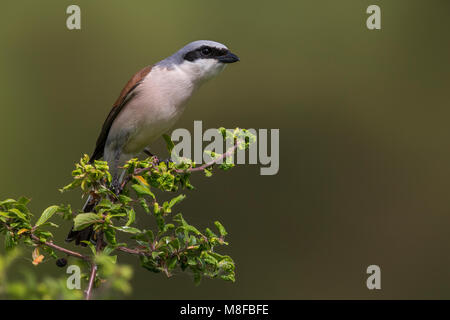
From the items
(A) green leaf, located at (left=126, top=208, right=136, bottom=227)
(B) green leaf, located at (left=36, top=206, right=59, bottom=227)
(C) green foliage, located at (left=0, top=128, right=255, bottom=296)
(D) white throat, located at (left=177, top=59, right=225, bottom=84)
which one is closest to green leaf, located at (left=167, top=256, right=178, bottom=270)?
(C) green foliage, located at (left=0, top=128, right=255, bottom=296)

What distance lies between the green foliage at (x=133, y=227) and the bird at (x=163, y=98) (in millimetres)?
1050

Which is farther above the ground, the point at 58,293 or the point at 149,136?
the point at 149,136

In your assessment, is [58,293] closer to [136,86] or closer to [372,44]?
[136,86]

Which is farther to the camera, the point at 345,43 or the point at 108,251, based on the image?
the point at 345,43

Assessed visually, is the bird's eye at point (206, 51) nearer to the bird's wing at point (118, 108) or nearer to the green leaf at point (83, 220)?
the bird's wing at point (118, 108)

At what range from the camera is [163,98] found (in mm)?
3373

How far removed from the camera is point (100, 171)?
7.14 ft

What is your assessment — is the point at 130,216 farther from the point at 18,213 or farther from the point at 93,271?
the point at 18,213

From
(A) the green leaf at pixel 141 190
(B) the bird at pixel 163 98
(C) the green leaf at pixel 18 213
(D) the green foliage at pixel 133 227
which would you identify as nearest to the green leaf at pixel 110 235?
(D) the green foliage at pixel 133 227

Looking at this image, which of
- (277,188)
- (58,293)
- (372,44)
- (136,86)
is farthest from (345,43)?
(58,293)

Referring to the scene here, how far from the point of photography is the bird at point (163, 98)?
11.0 feet

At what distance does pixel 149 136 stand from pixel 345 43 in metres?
3.55

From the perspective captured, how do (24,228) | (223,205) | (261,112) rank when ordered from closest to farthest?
(24,228), (223,205), (261,112)

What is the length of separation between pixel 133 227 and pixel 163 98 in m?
1.32
